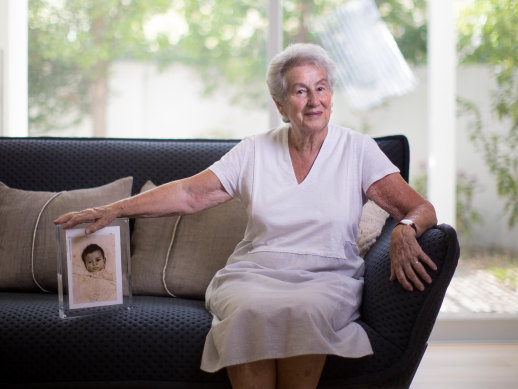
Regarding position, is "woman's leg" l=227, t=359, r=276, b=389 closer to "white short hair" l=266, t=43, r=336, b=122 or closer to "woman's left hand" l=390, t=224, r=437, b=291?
"woman's left hand" l=390, t=224, r=437, b=291

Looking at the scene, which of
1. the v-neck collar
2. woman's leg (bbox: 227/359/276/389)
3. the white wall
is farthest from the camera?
the white wall

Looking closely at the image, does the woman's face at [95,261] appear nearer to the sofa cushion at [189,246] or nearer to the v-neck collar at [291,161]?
the sofa cushion at [189,246]

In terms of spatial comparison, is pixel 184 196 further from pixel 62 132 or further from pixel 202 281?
pixel 62 132

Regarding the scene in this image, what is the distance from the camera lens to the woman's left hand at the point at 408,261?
5.14ft

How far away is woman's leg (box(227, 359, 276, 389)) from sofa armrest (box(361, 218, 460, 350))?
34 cm

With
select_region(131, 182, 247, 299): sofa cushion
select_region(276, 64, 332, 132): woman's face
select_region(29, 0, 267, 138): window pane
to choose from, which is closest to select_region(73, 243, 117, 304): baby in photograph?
select_region(131, 182, 247, 299): sofa cushion

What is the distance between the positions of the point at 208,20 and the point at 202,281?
156 cm

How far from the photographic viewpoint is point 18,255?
2090mm

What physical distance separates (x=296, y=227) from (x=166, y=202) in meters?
0.43

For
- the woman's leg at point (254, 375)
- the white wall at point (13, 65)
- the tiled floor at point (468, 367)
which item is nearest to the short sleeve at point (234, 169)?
the woman's leg at point (254, 375)

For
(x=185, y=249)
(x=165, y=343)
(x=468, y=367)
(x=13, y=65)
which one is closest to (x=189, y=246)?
(x=185, y=249)

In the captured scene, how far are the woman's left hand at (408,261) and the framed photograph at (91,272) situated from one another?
826 millimetres

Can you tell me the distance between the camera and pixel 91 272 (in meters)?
1.78

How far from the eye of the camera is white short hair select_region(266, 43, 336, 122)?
1.89m
